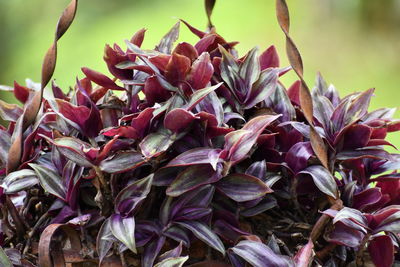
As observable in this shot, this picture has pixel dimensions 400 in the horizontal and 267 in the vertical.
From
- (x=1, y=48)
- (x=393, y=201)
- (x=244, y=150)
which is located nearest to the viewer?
(x=244, y=150)

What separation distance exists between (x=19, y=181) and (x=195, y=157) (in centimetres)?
20

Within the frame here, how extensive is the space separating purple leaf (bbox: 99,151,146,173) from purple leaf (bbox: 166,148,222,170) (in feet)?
0.11

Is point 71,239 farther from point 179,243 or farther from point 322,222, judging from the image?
point 322,222

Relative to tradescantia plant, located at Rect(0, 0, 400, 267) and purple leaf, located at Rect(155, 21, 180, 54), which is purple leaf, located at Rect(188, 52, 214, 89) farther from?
purple leaf, located at Rect(155, 21, 180, 54)

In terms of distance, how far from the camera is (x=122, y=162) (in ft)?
1.74

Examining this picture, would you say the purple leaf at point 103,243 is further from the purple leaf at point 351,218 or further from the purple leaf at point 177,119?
the purple leaf at point 351,218

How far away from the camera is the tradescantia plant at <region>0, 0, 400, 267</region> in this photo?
20.8 inches

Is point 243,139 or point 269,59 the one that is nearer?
point 243,139

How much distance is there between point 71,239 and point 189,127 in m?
0.18

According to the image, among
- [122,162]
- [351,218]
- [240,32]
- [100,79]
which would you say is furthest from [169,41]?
[240,32]

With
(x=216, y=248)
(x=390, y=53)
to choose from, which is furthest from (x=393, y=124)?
(x=390, y=53)

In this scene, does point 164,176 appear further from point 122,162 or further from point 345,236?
point 345,236

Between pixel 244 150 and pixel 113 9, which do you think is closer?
pixel 244 150

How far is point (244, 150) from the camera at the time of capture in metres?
0.51
